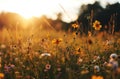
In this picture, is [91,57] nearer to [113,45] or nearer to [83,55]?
[83,55]

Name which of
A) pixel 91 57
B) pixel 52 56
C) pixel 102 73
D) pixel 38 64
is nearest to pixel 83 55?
pixel 91 57

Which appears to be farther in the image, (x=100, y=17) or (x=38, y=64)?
(x=100, y=17)

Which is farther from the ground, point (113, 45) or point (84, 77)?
point (113, 45)

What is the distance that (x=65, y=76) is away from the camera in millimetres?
3225

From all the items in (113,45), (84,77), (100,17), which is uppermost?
(100,17)

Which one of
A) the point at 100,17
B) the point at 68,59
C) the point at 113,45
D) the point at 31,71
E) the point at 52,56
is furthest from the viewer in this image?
the point at 100,17

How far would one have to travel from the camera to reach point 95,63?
368 centimetres

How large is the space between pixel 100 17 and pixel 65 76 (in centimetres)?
1392

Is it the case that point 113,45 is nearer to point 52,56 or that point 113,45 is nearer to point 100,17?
point 52,56

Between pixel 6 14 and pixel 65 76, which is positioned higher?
pixel 6 14

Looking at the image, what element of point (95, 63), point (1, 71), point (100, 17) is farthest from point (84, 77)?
point (100, 17)

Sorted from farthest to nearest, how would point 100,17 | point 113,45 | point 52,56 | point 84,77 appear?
1. point 100,17
2. point 113,45
3. point 52,56
4. point 84,77

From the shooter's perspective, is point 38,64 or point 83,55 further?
point 83,55

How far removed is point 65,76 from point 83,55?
0.93 meters
